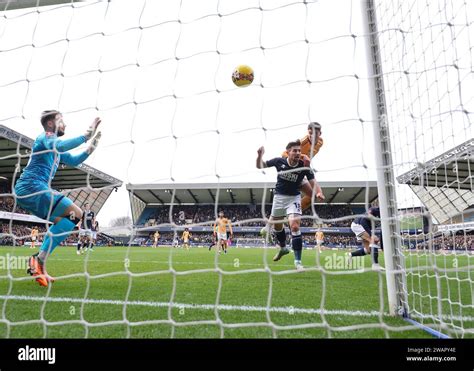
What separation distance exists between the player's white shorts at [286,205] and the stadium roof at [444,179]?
1.76m

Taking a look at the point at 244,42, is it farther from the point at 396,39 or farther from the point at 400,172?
the point at 400,172

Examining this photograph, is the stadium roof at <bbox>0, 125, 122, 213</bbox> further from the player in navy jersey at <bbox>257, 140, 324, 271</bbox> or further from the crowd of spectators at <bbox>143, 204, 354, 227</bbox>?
the crowd of spectators at <bbox>143, 204, 354, 227</bbox>

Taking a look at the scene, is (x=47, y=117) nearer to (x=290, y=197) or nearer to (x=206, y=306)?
(x=206, y=306)

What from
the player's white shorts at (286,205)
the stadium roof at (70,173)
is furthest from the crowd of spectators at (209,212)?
the player's white shorts at (286,205)

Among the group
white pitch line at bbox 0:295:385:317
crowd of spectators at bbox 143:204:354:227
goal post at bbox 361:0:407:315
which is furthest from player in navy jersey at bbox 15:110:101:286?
crowd of spectators at bbox 143:204:354:227

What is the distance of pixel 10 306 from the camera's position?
302cm

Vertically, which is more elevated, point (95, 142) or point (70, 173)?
point (70, 173)

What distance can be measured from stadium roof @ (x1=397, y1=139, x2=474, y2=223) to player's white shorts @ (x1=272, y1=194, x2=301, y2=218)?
1761 mm

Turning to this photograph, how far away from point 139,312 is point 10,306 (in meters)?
1.12

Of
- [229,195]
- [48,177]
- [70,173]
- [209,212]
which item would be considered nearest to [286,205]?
[48,177]

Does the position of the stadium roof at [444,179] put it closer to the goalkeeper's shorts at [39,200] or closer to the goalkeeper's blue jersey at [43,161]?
the goalkeeper's blue jersey at [43,161]

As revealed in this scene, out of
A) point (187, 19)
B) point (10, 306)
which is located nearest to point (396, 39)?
point (187, 19)

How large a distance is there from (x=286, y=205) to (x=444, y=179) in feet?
7.54

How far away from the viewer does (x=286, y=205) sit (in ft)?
17.4
